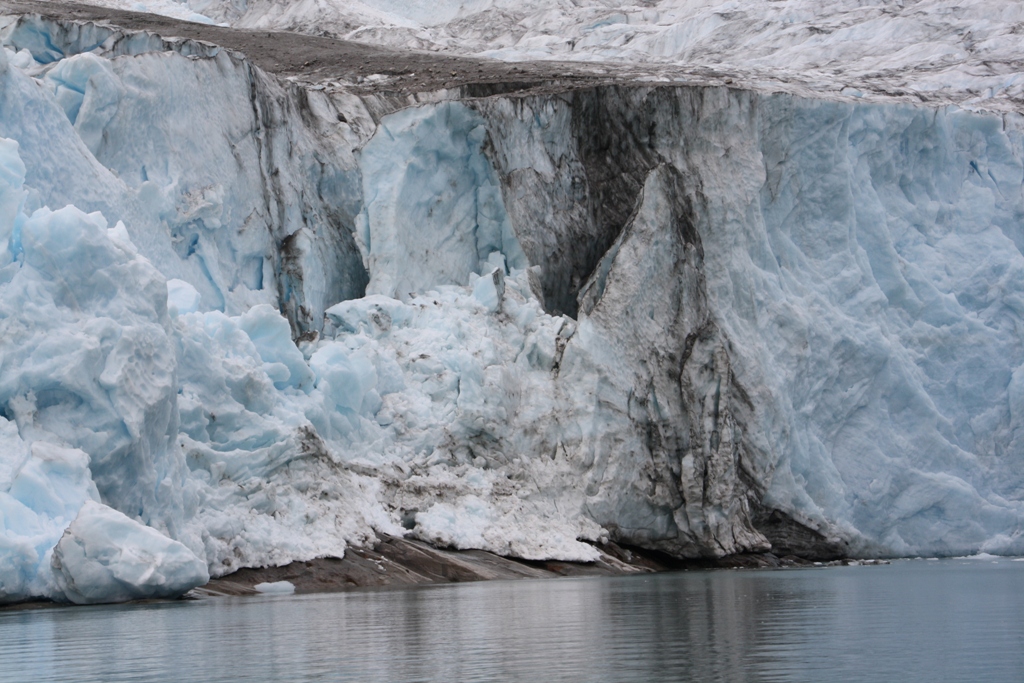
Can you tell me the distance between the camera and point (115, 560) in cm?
1154

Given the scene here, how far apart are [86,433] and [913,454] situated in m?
12.6

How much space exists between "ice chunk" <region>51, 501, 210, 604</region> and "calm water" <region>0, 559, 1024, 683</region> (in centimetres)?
22

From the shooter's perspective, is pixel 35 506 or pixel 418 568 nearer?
pixel 35 506

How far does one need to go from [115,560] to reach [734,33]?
21366 millimetres

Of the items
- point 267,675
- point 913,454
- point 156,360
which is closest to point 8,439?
point 156,360

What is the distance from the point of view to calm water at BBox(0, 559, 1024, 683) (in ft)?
23.4

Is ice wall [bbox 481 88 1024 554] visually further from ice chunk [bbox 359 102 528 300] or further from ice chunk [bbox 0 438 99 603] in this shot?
ice chunk [bbox 0 438 99 603]

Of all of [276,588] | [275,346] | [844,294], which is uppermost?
[844,294]

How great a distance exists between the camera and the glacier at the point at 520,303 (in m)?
14.6

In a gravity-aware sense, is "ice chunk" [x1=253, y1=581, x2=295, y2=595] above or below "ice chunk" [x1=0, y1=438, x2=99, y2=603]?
below

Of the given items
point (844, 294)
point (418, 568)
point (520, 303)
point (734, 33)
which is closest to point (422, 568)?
point (418, 568)

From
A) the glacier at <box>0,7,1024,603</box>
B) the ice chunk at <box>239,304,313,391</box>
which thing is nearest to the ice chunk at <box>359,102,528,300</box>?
the glacier at <box>0,7,1024,603</box>

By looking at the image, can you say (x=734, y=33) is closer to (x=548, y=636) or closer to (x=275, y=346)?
(x=275, y=346)

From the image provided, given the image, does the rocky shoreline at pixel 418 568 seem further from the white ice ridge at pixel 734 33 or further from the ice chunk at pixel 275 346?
the white ice ridge at pixel 734 33
